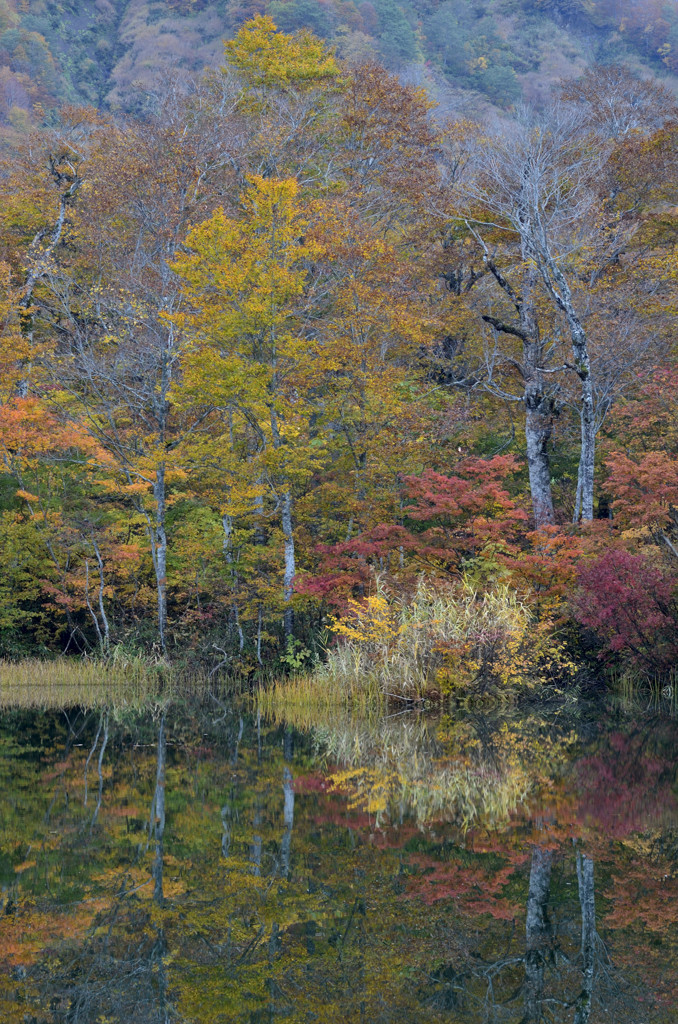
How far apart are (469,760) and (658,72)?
5809 centimetres

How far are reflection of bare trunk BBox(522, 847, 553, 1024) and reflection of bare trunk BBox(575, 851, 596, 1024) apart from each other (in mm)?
152

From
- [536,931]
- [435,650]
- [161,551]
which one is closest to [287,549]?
[161,551]

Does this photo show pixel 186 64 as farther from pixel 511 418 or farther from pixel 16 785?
pixel 16 785

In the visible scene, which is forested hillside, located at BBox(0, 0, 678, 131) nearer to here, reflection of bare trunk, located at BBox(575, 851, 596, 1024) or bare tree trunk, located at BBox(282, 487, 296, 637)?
bare tree trunk, located at BBox(282, 487, 296, 637)

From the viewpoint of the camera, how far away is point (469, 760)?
9.06 m

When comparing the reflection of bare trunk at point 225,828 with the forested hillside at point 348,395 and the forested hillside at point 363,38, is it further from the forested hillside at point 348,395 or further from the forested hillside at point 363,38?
the forested hillside at point 363,38

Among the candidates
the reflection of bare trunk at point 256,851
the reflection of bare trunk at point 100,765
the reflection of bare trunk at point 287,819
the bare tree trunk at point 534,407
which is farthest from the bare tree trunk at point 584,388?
the reflection of bare trunk at point 256,851

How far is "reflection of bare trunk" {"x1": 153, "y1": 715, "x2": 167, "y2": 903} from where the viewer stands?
530 centimetres

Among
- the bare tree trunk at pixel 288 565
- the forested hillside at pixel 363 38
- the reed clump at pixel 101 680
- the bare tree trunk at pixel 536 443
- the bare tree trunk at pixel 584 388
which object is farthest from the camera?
the forested hillside at pixel 363 38

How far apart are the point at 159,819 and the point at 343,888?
7.34 ft

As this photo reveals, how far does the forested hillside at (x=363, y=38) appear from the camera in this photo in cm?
5428

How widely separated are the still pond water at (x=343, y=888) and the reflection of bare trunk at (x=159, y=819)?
0.07 ft

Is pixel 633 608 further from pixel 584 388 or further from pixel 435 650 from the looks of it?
pixel 584 388

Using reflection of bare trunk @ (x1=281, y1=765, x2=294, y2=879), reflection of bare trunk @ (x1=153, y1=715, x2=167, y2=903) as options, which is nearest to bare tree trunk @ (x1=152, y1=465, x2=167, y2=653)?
reflection of bare trunk @ (x1=153, y1=715, x2=167, y2=903)
